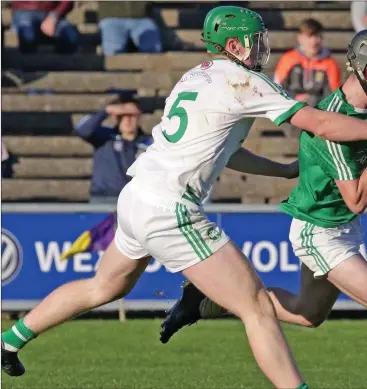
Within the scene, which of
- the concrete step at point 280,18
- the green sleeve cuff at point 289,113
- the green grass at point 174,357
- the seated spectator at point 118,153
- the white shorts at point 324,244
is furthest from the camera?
the concrete step at point 280,18

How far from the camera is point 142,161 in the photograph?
6.66 metres

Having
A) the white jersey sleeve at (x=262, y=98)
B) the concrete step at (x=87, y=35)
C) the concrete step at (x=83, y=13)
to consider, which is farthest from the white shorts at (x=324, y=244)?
the concrete step at (x=83, y=13)

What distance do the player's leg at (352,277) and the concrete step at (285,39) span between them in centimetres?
950

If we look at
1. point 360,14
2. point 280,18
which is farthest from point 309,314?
point 280,18

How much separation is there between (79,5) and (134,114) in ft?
16.2

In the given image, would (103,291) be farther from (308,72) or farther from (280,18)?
(280,18)

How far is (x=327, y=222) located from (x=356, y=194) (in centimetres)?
52

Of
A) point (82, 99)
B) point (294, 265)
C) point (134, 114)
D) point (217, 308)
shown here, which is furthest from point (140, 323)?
point (82, 99)

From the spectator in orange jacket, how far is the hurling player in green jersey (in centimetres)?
667

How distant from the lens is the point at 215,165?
6512 mm

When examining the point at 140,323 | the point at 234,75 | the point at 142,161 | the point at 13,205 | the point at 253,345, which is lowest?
the point at 140,323

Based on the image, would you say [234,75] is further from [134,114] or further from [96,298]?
[134,114]

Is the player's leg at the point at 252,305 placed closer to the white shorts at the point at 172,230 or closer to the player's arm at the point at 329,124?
the white shorts at the point at 172,230

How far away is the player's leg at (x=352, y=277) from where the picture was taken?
7188mm
